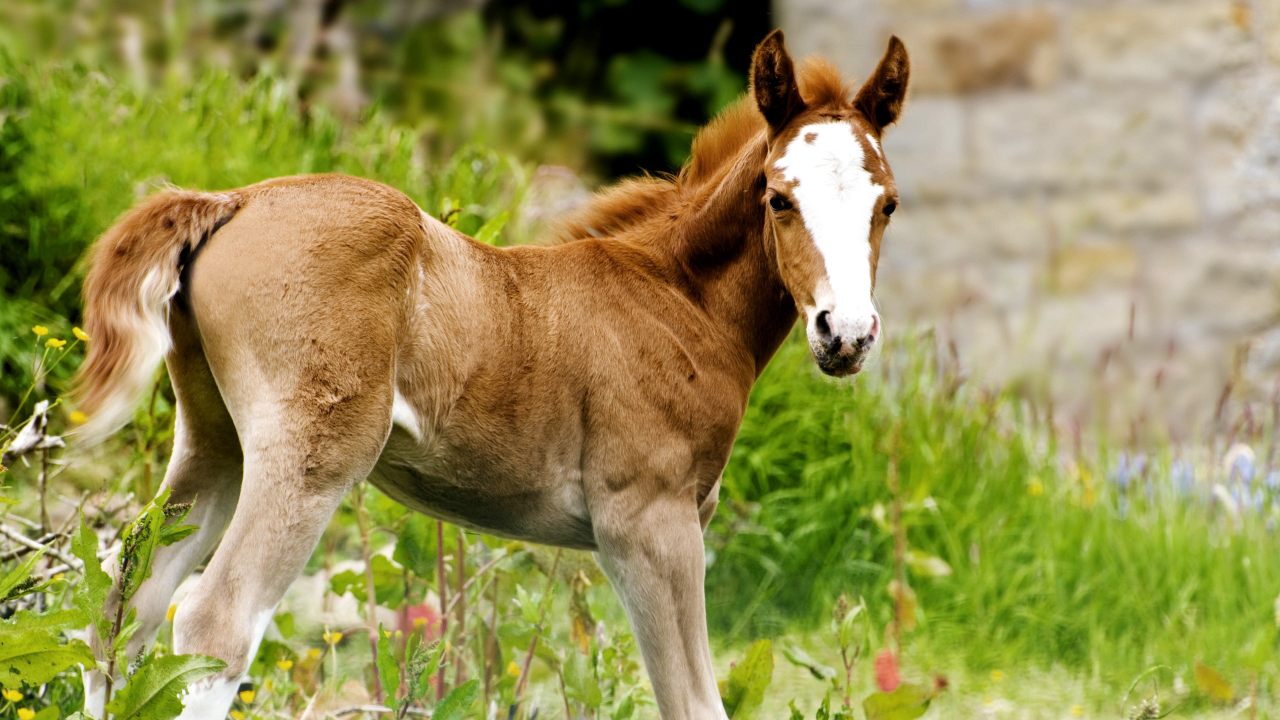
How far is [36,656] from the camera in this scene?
1890mm

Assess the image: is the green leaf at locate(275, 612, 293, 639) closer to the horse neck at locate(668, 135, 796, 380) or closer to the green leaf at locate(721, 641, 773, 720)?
the green leaf at locate(721, 641, 773, 720)

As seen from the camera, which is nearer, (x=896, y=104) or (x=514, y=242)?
(x=896, y=104)

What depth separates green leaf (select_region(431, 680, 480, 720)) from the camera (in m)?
2.11

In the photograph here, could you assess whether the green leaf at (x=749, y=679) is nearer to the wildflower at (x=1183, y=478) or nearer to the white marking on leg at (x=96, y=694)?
the white marking on leg at (x=96, y=694)

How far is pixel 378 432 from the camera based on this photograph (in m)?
1.86

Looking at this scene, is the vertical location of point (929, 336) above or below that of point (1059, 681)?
above

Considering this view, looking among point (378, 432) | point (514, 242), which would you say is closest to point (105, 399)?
point (378, 432)

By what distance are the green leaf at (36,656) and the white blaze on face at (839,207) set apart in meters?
1.29

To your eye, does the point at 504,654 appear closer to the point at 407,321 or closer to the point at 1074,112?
the point at 407,321

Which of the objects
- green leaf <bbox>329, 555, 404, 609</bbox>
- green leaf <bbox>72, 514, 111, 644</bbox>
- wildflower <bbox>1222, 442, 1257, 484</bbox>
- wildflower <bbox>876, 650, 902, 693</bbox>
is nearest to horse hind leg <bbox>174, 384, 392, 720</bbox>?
green leaf <bbox>72, 514, 111, 644</bbox>

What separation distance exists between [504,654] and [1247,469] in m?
3.01

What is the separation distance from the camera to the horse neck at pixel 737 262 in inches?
→ 89.7

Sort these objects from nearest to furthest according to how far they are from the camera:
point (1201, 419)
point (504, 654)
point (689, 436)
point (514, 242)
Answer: point (689, 436) < point (504, 654) < point (514, 242) < point (1201, 419)

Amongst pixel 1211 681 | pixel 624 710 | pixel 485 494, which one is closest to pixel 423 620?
pixel 624 710
